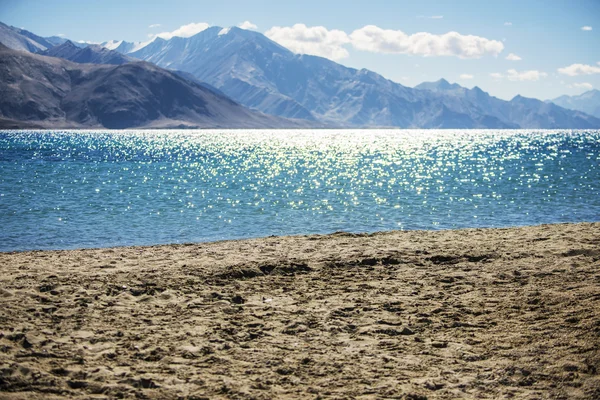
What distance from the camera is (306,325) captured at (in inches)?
383

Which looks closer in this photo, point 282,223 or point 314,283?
point 314,283

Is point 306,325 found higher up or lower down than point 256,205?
higher up

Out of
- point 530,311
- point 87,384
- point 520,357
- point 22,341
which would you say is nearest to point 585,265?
point 530,311

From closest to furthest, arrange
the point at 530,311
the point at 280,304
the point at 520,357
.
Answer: the point at 520,357, the point at 530,311, the point at 280,304

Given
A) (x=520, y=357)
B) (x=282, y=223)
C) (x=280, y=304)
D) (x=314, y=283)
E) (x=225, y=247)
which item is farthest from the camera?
(x=282, y=223)

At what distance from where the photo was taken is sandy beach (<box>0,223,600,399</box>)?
7332mm

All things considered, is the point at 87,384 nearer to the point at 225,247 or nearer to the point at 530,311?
the point at 530,311

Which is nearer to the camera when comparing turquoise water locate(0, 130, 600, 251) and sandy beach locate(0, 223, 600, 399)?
sandy beach locate(0, 223, 600, 399)

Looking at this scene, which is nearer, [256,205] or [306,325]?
[306,325]

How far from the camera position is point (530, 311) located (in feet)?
33.7

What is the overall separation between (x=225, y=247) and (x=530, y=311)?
1085 centimetres

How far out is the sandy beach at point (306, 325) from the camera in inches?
289

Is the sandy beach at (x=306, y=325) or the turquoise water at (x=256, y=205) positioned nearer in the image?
the sandy beach at (x=306, y=325)

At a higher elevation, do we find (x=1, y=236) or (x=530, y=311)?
(x=530, y=311)
